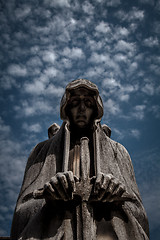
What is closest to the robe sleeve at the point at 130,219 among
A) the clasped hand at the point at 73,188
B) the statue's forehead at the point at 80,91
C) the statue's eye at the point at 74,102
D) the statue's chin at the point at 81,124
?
the clasped hand at the point at 73,188

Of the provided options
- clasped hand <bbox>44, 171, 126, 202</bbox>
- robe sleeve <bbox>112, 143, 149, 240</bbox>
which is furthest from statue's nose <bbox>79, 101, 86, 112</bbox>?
clasped hand <bbox>44, 171, 126, 202</bbox>

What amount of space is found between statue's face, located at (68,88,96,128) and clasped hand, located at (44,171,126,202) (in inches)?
72.8

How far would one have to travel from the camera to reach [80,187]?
3.96m

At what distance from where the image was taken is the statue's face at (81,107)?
5500 millimetres

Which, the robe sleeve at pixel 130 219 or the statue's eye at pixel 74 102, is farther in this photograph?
the statue's eye at pixel 74 102

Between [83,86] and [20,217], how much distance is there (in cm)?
270

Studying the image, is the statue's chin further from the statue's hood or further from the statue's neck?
the statue's hood

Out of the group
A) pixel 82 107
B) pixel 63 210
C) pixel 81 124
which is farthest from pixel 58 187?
pixel 82 107

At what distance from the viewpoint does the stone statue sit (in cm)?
376

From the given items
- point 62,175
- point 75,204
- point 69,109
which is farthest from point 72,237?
point 69,109

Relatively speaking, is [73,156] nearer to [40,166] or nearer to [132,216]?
[40,166]

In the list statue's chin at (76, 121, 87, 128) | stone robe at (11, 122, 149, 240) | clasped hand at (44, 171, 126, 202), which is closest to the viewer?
clasped hand at (44, 171, 126, 202)

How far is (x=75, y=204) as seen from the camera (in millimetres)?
3961

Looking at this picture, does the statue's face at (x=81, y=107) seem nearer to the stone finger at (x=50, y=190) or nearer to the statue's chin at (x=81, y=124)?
the statue's chin at (x=81, y=124)
